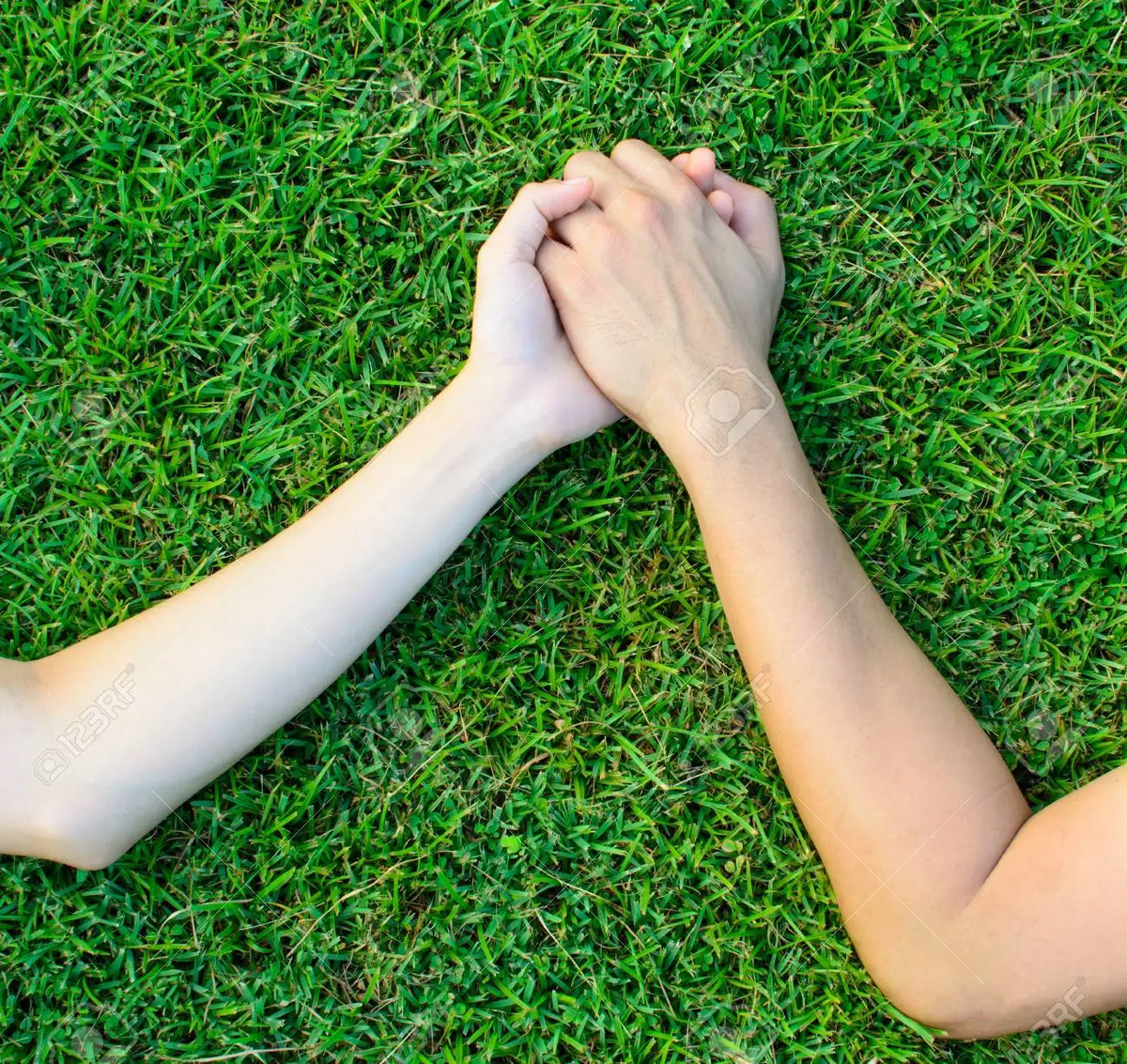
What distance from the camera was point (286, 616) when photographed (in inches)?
90.7

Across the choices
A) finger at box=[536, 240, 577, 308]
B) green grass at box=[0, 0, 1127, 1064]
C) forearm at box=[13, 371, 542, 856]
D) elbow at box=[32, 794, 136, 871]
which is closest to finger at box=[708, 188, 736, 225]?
green grass at box=[0, 0, 1127, 1064]

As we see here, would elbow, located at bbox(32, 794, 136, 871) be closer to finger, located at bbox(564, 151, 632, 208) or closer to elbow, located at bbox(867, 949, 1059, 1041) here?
elbow, located at bbox(867, 949, 1059, 1041)

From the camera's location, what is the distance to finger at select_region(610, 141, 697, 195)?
258cm

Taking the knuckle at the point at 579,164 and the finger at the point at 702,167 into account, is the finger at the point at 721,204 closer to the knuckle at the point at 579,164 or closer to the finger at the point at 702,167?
the finger at the point at 702,167

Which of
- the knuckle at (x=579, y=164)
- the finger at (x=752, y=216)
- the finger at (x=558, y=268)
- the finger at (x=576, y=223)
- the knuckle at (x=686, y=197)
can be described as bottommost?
the finger at (x=752, y=216)

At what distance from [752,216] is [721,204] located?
0.10 m

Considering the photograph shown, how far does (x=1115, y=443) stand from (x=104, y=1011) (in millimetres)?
3013

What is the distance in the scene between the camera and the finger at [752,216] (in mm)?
2658

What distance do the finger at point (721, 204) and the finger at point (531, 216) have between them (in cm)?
34

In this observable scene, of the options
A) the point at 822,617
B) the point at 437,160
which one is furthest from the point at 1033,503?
the point at 437,160

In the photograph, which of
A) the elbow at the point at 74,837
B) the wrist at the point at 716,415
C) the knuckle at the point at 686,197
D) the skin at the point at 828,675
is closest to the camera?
the skin at the point at 828,675

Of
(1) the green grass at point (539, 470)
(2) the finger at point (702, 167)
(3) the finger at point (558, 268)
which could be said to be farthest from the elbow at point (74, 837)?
(2) the finger at point (702, 167)

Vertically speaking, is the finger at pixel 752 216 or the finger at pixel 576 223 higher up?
the finger at pixel 576 223

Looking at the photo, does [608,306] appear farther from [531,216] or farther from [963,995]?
[963,995]
